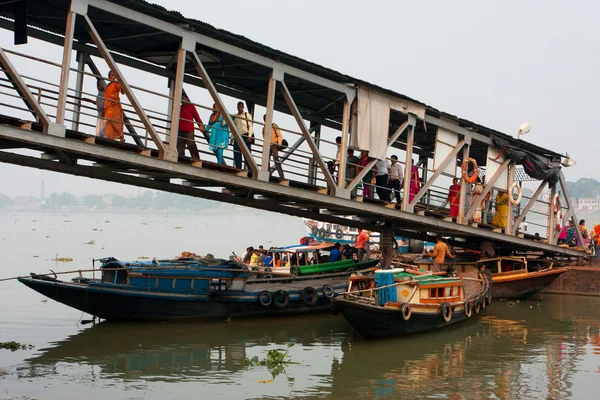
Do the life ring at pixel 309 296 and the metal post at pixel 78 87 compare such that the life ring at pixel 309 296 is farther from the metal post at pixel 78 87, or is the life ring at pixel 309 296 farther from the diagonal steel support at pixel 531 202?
the metal post at pixel 78 87

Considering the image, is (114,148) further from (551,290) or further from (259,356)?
(551,290)

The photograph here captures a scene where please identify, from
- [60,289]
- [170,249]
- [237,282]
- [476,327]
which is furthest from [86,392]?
[170,249]

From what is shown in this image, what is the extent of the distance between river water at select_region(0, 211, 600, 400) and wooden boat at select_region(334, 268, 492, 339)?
369 millimetres

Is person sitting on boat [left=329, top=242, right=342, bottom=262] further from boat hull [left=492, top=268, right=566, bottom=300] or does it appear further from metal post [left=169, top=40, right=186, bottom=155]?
metal post [left=169, top=40, right=186, bottom=155]

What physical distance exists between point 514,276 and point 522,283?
45 centimetres

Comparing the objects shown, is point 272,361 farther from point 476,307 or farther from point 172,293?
point 476,307

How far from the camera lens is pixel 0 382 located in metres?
12.3

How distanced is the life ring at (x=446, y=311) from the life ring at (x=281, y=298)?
4.15m

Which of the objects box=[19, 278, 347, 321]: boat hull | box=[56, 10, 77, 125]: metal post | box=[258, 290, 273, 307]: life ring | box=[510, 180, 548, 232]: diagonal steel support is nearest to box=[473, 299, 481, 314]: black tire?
box=[510, 180, 548, 232]: diagonal steel support

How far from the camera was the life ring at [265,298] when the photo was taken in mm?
18594

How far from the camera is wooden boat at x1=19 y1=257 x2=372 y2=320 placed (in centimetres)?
1706

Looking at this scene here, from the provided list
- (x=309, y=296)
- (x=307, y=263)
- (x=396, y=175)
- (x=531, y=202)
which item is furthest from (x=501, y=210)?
(x=309, y=296)

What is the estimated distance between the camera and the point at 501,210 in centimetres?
2264

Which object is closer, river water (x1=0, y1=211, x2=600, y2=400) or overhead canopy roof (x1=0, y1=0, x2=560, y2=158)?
river water (x1=0, y1=211, x2=600, y2=400)
